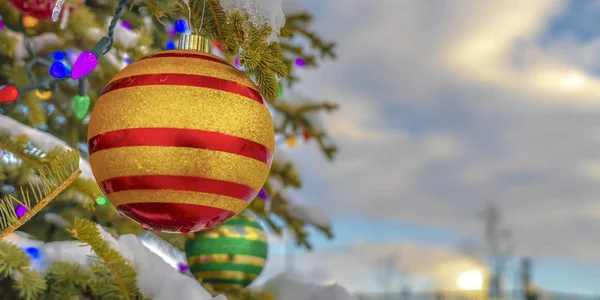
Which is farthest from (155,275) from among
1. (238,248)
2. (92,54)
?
(92,54)

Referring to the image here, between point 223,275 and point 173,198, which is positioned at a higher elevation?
point 173,198

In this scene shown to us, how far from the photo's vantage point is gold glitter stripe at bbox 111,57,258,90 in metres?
1.44

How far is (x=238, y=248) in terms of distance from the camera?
3.15 metres

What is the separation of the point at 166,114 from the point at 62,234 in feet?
7.03

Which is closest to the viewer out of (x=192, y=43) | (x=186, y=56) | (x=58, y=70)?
(x=186, y=56)

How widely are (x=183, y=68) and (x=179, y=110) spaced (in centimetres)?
12

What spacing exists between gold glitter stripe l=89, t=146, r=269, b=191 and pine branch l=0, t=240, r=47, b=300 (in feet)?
2.85

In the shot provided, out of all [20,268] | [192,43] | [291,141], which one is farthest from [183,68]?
[291,141]

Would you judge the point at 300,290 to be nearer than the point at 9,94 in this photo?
No

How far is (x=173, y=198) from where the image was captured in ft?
4.69

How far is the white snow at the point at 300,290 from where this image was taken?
3693 millimetres

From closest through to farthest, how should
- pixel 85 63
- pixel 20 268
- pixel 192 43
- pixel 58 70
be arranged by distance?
pixel 192 43
pixel 85 63
pixel 20 268
pixel 58 70

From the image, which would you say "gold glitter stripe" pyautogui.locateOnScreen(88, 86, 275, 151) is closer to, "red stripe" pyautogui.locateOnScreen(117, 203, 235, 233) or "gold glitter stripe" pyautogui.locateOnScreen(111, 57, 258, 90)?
"gold glitter stripe" pyautogui.locateOnScreen(111, 57, 258, 90)

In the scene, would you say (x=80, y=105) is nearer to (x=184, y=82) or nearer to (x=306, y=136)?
(x=184, y=82)
